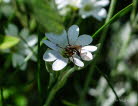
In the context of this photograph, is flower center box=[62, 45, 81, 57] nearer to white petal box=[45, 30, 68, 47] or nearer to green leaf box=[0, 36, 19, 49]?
white petal box=[45, 30, 68, 47]

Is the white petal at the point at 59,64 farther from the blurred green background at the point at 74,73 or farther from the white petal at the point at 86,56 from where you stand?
the blurred green background at the point at 74,73

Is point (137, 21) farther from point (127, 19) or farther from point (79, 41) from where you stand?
point (79, 41)

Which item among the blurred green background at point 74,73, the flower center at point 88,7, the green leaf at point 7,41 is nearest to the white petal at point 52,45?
the green leaf at point 7,41

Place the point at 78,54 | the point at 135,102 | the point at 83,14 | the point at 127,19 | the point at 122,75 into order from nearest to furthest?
the point at 78,54 → the point at 83,14 → the point at 135,102 → the point at 122,75 → the point at 127,19

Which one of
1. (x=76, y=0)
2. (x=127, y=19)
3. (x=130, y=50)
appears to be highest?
(x=76, y=0)

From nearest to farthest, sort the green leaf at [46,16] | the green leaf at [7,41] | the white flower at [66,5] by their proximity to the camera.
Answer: the green leaf at [46,16]
the green leaf at [7,41]
the white flower at [66,5]

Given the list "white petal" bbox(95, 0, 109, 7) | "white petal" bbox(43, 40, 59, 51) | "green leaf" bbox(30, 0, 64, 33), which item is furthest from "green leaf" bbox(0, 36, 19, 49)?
"green leaf" bbox(30, 0, 64, 33)

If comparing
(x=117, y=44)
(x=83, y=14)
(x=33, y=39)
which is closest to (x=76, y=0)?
(x=83, y=14)
